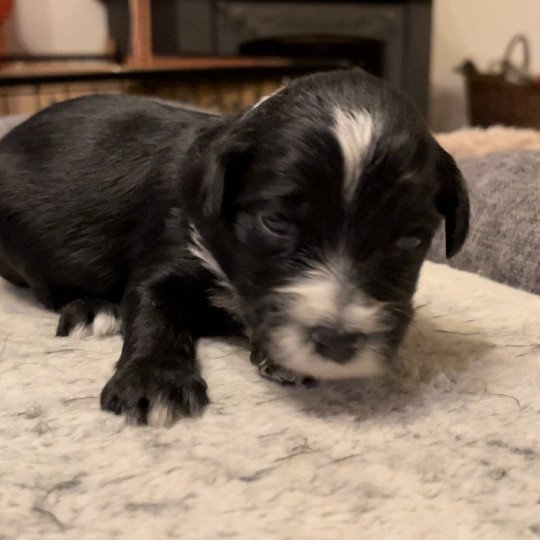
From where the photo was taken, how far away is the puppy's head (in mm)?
1161

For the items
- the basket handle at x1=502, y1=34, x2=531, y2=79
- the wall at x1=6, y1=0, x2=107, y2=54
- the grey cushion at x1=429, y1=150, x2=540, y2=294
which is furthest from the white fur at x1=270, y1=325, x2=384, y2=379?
the basket handle at x1=502, y1=34, x2=531, y2=79

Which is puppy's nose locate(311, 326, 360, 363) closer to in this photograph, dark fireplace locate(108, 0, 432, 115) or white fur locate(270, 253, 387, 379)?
white fur locate(270, 253, 387, 379)

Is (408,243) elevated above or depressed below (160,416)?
above

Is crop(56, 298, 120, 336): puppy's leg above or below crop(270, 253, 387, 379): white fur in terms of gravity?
below

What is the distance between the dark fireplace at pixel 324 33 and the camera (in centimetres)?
446

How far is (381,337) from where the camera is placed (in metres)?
1.17

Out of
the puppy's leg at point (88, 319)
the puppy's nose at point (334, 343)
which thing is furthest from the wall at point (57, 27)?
the puppy's nose at point (334, 343)

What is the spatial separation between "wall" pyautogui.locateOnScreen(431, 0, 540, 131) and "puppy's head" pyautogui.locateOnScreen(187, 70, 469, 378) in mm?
4673

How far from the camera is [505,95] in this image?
188 inches

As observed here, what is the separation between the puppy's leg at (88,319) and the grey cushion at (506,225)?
3.57 feet

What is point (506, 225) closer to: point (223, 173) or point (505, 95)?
point (223, 173)

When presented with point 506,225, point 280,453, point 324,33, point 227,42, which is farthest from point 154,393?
point 324,33

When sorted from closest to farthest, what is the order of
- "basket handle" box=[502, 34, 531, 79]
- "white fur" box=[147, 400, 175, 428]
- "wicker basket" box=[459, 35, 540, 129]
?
"white fur" box=[147, 400, 175, 428], "wicker basket" box=[459, 35, 540, 129], "basket handle" box=[502, 34, 531, 79]

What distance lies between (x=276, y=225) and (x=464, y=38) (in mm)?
5117
